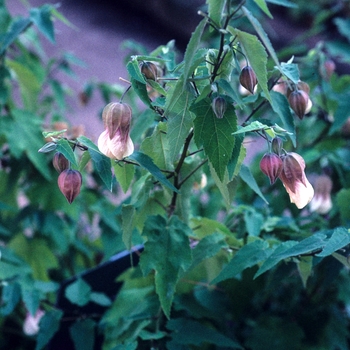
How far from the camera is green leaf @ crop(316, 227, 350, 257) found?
0.48 metres

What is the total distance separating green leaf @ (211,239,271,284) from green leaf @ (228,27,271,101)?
209 mm

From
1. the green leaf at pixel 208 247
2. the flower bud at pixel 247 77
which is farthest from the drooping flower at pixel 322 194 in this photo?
the flower bud at pixel 247 77

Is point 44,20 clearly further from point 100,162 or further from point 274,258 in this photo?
point 274,258

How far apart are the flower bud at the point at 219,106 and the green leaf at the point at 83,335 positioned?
0.43m

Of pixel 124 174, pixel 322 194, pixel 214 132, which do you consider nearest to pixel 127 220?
pixel 124 174

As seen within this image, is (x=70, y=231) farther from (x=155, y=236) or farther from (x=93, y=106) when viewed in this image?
(x=93, y=106)

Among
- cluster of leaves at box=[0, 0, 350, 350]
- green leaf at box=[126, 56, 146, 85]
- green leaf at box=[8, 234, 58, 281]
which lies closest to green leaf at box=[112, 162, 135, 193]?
cluster of leaves at box=[0, 0, 350, 350]

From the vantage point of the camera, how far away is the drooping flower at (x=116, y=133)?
1.60ft

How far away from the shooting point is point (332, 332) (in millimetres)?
876

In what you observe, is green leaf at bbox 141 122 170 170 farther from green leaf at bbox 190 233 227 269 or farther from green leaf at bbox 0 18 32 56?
green leaf at bbox 0 18 32 56

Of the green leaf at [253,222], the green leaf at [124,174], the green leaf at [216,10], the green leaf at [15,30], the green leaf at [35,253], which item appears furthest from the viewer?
the green leaf at [35,253]

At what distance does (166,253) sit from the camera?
559 mm

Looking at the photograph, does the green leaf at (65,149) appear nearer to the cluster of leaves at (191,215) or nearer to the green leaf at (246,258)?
the cluster of leaves at (191,215)

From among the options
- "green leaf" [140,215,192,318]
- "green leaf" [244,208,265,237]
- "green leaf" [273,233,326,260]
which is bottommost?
"green leaf" [244,208,265,237]
